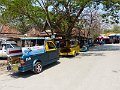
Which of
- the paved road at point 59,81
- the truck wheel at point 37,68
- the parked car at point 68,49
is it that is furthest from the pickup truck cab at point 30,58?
the parked car at point 68,49

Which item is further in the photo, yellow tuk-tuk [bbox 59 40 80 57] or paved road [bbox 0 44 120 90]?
yellow tuk-tuk [bbox 59 40 80 57]

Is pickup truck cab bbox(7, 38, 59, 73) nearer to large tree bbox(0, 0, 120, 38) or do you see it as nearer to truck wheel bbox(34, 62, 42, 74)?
truck wheel bbox(34, 62, 42, 74)

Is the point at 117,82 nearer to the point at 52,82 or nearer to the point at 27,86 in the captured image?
the point at 52,82

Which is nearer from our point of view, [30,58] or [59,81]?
[59,81]

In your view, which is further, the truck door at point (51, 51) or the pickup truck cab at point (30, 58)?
the truck door at point (51, 51)

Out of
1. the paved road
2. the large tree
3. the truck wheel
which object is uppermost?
the large tree

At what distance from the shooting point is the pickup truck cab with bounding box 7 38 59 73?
1210 cm

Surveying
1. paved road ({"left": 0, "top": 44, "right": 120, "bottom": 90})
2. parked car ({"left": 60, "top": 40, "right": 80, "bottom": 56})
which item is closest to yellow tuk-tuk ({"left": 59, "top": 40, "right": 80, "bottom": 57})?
parked car ({"left": 60, "top": 40, "right": 80, "bottom": 56})

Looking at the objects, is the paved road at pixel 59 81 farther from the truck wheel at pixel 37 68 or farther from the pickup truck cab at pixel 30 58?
the pickup truck cab at pixel 30 58

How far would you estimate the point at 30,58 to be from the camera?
12500mm

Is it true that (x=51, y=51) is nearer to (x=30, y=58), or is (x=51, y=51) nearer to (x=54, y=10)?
(x=30, y=58)

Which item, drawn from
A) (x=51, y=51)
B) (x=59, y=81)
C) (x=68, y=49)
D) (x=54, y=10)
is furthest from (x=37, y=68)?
(x=54, y=10)

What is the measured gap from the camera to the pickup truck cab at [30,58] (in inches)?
476

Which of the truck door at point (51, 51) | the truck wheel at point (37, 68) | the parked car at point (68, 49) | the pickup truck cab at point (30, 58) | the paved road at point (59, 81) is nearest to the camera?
the paved road at point (59, 81)
